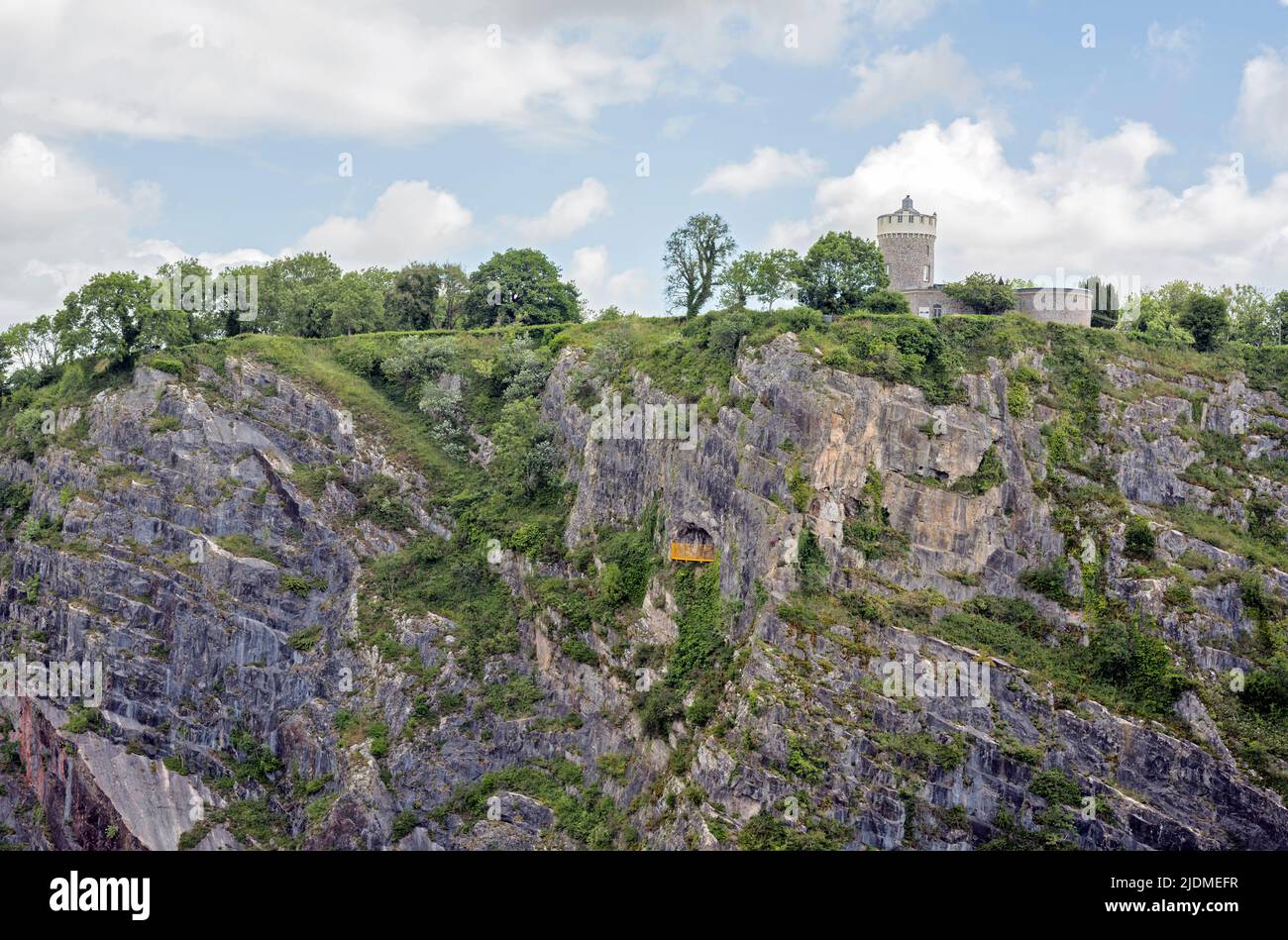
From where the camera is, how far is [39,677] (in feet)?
198

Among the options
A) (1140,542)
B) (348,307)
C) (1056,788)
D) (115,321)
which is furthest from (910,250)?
(115,321)

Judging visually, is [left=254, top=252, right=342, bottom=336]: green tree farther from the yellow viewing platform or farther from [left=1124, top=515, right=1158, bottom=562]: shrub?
[left=1124, top=515, right=1158, bottom=562]: shrub

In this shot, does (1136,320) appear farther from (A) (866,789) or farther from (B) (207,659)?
(B) (207,659)

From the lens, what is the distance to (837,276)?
5931 cm

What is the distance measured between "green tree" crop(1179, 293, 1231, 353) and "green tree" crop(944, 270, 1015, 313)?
10592 millimetres

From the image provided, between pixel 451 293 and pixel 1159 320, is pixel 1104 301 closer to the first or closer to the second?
pixel 1159 320

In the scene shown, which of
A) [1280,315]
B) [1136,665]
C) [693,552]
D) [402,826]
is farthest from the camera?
[1280,315]

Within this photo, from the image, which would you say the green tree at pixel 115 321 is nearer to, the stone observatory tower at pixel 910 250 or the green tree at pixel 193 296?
the green tree at pixel 193 296

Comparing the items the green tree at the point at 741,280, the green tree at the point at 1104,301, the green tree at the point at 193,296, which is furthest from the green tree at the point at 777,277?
the green tree at the point at 193,296

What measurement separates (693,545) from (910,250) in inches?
915

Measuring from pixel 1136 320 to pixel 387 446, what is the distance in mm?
42546

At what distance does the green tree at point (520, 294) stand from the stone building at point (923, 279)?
21.5 metres

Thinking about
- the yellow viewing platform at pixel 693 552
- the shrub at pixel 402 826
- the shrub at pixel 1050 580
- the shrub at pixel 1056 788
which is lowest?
the shrub at pixel 402 826

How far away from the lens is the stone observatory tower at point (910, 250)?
6425 centimetres
